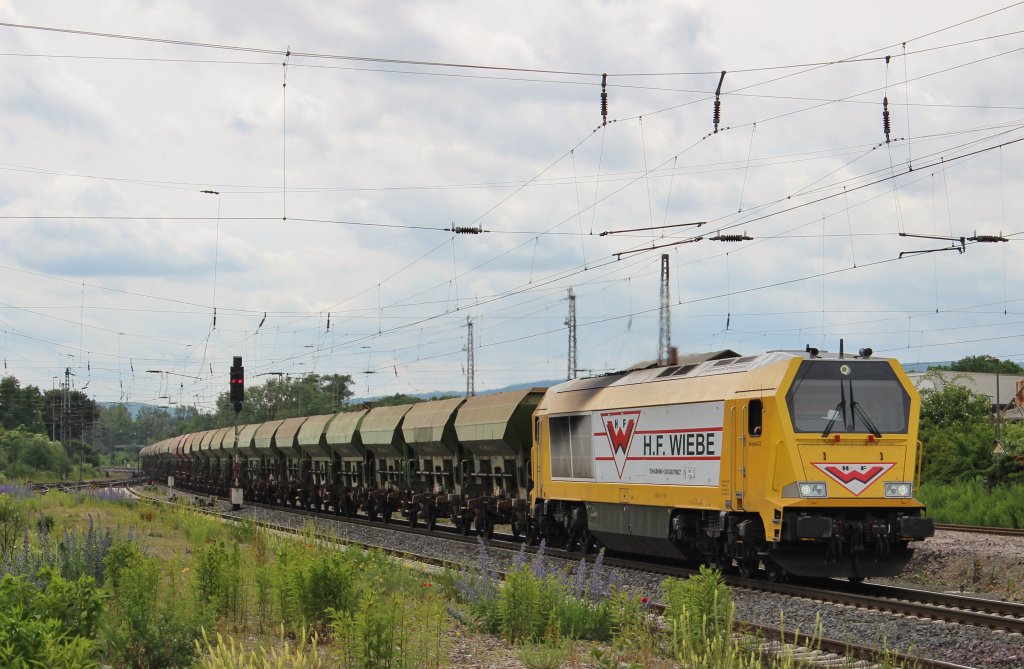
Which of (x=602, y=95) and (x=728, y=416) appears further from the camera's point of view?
(x=602, y=95)

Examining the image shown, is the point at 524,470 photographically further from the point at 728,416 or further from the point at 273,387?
the point at 273,387

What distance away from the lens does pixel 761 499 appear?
1731 cm

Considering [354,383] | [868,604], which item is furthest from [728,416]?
[354,383]

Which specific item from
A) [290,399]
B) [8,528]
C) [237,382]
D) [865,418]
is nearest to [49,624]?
[865,418]

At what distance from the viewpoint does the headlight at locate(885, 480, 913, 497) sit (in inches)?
684

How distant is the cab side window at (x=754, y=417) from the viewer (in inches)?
695

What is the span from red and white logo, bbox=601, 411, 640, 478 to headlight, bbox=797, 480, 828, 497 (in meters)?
4.73

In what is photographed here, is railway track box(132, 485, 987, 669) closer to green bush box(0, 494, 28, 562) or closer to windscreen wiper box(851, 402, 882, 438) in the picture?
windscreen wiper box(851, 402, 882, 438)

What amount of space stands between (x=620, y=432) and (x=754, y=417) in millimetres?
4458

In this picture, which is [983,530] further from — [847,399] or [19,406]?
[19,406]

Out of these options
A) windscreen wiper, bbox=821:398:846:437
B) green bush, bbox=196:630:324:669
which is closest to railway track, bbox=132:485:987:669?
windscreen wiper, bbox=821:398:846:437

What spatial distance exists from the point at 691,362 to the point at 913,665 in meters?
10.2

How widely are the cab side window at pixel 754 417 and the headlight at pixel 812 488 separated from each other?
1.13 metres

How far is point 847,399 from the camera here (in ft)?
57.7
